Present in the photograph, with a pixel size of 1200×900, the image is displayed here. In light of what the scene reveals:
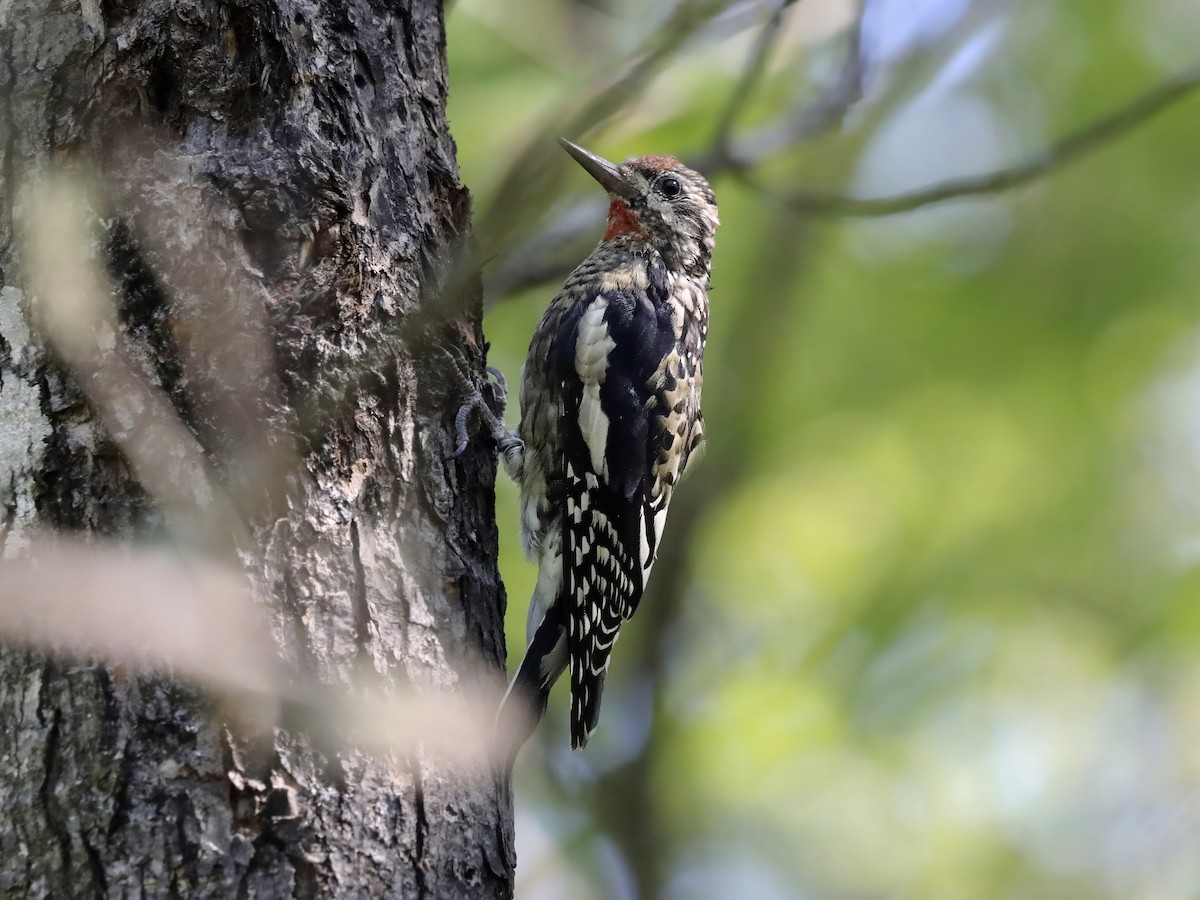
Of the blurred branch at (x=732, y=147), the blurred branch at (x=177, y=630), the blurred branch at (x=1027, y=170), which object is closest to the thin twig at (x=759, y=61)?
the blurred branch at (x=732, y=147)

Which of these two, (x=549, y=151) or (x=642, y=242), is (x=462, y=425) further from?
(x=642, y=242)

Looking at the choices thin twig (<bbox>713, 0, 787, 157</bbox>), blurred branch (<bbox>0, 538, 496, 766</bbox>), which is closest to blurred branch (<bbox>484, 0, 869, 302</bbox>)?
thin twig (<bbox>713, 0, 787, 157</bbox>)

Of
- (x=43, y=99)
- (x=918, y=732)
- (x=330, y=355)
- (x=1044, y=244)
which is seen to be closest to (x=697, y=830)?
(x=918, y=732)

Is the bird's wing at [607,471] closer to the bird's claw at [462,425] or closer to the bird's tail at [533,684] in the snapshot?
the bird's tail at [533,684]

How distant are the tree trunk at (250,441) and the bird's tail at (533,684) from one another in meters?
0.14

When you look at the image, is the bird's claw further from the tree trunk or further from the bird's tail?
the bird's tail

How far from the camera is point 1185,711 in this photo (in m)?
4.98

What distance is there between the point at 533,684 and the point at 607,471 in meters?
0.65

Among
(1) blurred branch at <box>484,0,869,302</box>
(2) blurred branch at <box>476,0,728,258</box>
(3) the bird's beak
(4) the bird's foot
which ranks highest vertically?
(3) the bird's beak

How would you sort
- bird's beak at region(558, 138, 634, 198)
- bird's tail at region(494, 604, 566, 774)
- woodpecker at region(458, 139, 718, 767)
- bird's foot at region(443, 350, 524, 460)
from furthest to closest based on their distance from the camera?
bird's beak at region(558, 138, 634, 198) → woodpecker at region(458, 139, 718, 767) → bird's foot at region(443, 350, 524, 460) → bird's tail at region(494, 604, 566, 774)

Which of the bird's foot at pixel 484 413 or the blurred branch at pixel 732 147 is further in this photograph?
the blurred branch at pixel 732 147

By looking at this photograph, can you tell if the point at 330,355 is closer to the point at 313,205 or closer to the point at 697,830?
the point at 313,205

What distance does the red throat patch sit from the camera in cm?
381

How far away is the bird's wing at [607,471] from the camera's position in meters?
3.22
